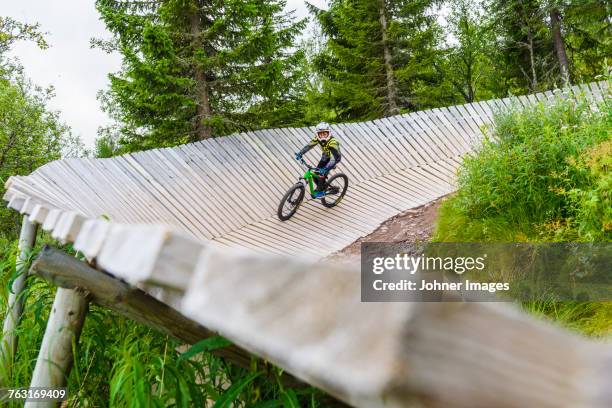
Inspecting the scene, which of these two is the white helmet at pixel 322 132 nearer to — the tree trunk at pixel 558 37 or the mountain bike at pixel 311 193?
the mountain bike at pixel 311 193

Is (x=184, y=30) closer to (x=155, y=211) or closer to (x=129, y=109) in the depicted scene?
(x=129, y=109)

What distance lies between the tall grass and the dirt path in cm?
363

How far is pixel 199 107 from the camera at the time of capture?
10422 millimetres

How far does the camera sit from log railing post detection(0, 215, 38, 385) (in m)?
2.60

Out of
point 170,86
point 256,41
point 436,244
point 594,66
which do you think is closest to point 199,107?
point 170,86

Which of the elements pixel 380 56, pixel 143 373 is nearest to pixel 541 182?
pixel 143 373

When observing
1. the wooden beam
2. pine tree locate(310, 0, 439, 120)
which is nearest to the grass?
the wooden beam

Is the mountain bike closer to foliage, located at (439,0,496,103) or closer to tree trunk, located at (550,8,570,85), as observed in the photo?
tree trunk, located at (550,8,570,85)

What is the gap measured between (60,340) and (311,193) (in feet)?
18.9

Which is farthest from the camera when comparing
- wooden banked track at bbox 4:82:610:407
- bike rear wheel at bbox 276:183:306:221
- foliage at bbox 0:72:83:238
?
foliage at bbox 0:72:83:238

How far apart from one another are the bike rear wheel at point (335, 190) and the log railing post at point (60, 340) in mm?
5917

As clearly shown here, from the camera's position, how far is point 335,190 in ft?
26.3

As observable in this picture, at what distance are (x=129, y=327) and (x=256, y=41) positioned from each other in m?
7.87

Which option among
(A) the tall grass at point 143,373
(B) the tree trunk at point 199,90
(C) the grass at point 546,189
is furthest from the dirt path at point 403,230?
(B) the tree trunk at point 199,90
